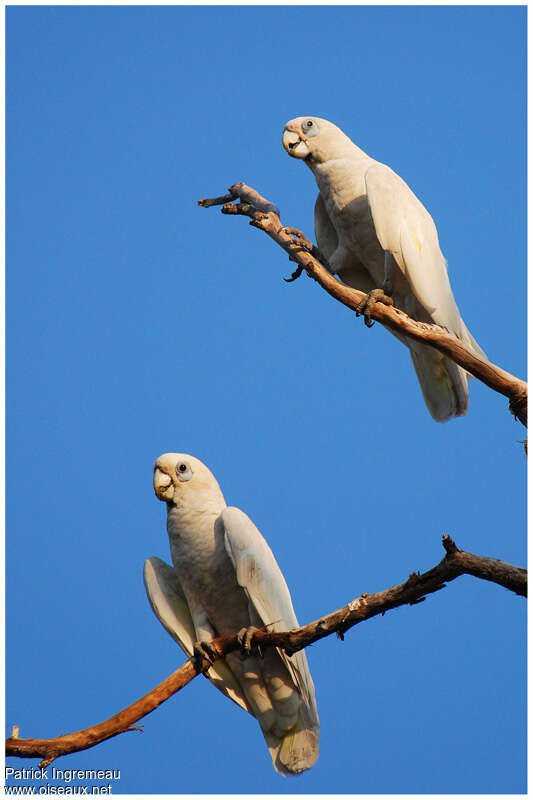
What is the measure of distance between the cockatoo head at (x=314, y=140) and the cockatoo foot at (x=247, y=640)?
2539 millimetres

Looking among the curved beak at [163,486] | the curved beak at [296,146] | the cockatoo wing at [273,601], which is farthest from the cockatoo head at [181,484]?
the curved beak at [296,146]

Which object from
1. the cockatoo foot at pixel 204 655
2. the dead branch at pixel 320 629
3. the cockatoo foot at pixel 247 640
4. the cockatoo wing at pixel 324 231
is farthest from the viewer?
the cockatoo wing at pixel 324 231

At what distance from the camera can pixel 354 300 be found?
165 inches

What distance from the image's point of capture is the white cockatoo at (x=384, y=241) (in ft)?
13.9

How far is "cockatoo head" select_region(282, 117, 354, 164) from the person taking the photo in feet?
15.4

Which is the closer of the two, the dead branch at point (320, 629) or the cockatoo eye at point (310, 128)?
the dead branch at point (320, 629)

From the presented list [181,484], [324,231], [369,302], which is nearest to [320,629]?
[181,484]

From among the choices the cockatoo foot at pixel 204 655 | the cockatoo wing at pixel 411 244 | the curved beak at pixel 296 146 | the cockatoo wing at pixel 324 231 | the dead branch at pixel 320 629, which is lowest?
the dead branch at pixel 320 629

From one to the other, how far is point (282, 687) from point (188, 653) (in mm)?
518

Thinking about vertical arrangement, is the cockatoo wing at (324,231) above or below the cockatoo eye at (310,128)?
below

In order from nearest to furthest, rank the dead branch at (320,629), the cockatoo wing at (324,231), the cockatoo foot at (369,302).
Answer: the dead branch at (320,629) < the cockatoo foot at (369,302) < the cockatoo wing at (324,231)

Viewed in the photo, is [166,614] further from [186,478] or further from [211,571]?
[186,478]

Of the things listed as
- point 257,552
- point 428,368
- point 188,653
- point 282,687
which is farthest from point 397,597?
point 428,368

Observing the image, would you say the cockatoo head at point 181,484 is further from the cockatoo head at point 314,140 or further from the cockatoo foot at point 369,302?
the cockatoo head at point 314,140
